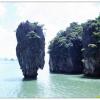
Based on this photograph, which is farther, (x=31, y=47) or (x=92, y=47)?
(x=92, y=47)

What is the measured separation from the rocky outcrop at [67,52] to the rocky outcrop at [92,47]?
687cm

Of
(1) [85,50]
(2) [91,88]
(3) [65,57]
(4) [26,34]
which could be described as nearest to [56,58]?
(3) [65,57]

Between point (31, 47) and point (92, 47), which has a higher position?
point (31, 47)

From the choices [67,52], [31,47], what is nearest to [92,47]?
[31,47]

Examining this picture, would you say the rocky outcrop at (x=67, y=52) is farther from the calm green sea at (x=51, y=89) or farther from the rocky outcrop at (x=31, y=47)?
the calm green sea at (x=51, y=89)

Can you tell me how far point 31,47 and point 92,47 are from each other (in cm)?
622

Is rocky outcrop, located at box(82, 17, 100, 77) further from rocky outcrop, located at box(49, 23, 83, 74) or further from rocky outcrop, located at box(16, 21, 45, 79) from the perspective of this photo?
rocky outcrop, located at box(49, 23, 83, 74)

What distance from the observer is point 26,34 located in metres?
32.1

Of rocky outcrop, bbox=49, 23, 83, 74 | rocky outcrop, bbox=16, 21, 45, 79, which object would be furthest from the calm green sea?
rocky outcrop, bbox=49, 23, 83, 74

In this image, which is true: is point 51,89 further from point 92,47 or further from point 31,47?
point 92,47

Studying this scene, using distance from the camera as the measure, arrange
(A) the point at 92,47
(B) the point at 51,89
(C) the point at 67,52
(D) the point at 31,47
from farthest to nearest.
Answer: (C) the point at 67,52 < (A) the point at 92,47 < (D) the point at 31,47 < (B) the point at 51,89

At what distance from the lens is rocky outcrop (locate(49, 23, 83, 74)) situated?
41812 millimetres

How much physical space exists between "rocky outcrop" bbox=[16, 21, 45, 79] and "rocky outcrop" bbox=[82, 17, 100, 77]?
4.95 meters

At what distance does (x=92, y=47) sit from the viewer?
32969 millimetres
